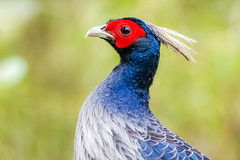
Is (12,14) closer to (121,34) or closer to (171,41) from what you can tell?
(121,34)

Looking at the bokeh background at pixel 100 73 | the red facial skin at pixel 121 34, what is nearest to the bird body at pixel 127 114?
the red facial skin at pixel 121 34

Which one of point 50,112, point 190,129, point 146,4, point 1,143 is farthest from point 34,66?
point 190,129

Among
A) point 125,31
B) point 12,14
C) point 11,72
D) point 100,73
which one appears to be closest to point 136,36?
point 125,31

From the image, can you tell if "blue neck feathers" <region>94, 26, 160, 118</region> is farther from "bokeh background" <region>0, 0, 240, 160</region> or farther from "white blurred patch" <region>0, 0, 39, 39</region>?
→ "white blurred patch" <region>0, 0, 39, 39</region>

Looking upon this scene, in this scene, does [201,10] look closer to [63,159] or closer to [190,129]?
[190,129]

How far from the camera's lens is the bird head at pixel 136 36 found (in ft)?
11.4

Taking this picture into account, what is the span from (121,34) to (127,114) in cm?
75

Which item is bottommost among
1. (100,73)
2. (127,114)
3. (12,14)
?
(127,114)

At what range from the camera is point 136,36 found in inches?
137

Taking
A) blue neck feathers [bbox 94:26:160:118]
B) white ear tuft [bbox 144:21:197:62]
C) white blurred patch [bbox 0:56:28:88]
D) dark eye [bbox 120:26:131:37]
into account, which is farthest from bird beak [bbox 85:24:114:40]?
white blurred patch [bbox 0:56:28:88]

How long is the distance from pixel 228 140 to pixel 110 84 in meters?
3.30

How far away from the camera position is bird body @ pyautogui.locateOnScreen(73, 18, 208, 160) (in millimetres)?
3090

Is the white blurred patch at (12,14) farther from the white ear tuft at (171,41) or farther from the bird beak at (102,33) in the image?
the white ear tuft at (171,41)

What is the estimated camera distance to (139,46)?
11.4ft
